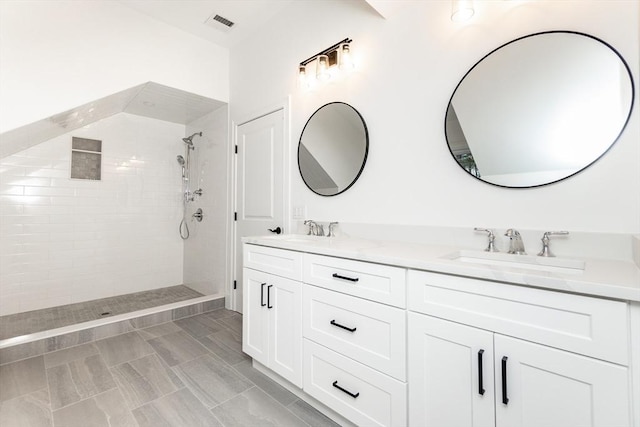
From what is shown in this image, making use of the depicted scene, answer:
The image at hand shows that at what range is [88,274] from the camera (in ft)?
11.0

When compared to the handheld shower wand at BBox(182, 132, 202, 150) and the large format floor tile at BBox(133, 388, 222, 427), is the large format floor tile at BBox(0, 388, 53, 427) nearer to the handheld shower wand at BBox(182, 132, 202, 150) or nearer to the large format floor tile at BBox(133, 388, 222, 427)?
the large format floor tile at BBox(133, 388, 222, 427)

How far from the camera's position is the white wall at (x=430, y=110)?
1.20 m

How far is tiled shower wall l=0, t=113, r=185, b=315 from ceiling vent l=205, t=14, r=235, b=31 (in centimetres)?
163

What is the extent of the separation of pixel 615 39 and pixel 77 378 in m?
3.42

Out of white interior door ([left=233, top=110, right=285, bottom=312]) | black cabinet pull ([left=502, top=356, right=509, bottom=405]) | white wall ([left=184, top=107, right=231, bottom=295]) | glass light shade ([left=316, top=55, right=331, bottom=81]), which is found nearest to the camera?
black cabinet pull ([left=502, top=356, right=509, bottom=405])

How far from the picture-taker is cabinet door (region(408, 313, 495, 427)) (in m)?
0.99

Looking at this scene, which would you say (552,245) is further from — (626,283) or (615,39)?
(615,39)

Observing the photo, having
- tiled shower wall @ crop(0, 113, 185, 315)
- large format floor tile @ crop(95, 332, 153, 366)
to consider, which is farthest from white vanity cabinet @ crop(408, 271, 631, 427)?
tiled shower wall @ crop(0, 113, 185, 315)

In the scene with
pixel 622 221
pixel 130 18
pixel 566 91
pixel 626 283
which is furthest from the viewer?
pixel 130 18

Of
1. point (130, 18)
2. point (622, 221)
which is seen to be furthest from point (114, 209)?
point (622, 221)

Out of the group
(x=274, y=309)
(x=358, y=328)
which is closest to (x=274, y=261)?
(x=274, y=309)

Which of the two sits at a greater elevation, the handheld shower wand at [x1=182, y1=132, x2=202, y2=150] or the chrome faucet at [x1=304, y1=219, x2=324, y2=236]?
the handheld shower wand at [x1=182, y1=132, x2=202, y2=150]

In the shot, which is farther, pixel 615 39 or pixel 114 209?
pixel 114 209

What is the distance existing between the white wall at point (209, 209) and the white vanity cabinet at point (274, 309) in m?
1.44
